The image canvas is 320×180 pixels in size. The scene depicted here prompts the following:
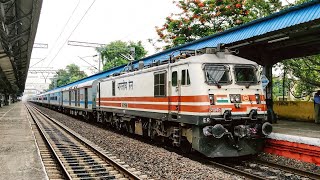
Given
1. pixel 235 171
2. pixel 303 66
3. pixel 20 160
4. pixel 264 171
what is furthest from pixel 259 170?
pixel 303 66

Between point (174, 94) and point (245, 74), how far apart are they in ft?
8.05

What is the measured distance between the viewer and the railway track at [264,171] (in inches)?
342

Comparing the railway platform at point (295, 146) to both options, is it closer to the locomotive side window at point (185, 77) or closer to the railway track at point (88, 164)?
the locomotive side window at point (185, 77)

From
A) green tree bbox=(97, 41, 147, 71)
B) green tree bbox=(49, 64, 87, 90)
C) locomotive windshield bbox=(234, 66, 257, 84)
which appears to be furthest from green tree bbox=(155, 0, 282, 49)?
green tree bbox=(49, 64, 87, 90)

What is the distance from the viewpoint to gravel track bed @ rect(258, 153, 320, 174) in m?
9.65

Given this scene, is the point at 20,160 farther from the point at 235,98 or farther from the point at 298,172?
the point at 298,172

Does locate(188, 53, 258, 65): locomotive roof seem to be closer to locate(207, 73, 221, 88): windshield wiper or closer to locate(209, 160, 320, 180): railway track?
locate(207, 73, 221, 88): windshield wiper

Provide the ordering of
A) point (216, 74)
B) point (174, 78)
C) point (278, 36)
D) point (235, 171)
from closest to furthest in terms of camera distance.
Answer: point (235, 171)
point (216, 74)
point (174, 78)
point (278, 36)

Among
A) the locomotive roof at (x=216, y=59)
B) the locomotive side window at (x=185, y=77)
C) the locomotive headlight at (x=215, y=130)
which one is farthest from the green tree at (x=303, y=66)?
the locomotive headlight at (x=215, y=130)

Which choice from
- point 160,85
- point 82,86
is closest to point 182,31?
point 82,86

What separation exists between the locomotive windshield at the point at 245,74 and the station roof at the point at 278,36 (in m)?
→ 1.53

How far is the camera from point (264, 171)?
9477 millimetres

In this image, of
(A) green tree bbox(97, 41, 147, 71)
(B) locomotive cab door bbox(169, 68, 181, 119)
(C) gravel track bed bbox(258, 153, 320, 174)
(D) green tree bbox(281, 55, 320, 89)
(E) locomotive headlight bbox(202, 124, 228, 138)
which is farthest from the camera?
(A) green tree bbox(97, 41, 147, 71)

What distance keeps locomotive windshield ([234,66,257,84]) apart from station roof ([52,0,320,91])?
→ 1.53 metres
